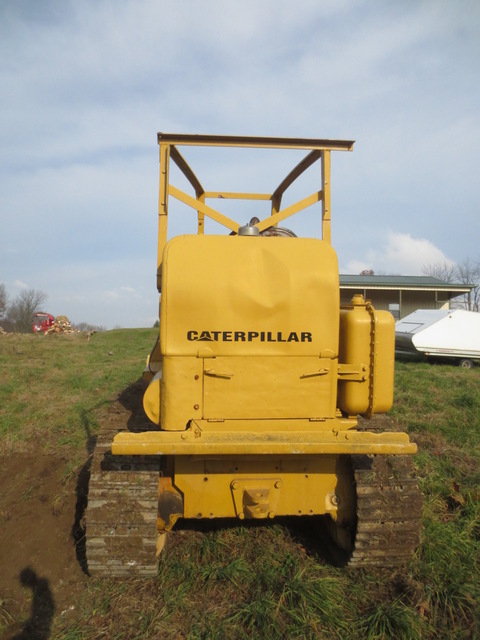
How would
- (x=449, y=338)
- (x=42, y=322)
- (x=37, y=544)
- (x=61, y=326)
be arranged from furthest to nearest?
(x=42, y=322) → (x=61, y=326) → (x=449, y=338) → (x=37, y=544)

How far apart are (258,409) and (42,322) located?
107 ft

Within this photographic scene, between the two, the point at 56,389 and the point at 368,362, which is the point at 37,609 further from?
the point at 56,389

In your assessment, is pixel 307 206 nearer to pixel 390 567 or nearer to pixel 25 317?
pixel 390 567

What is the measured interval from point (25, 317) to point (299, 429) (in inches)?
1758

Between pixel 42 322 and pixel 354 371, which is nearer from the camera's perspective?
pixel 354 371

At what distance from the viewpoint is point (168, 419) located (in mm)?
3043

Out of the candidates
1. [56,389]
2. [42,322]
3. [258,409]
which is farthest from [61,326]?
[258,409]

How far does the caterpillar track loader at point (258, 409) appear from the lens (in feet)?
9.84

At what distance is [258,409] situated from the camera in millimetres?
3100

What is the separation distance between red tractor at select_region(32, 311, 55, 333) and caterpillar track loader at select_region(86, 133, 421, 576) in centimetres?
3029

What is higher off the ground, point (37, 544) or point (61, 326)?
point (61, 326)

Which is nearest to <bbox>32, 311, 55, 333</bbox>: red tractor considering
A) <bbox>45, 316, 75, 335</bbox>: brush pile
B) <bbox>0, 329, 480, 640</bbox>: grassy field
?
<bbox>45, 316, 75, 335</bbox>: brush pile

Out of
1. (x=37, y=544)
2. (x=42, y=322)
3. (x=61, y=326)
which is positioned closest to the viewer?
(x=37, y=544)

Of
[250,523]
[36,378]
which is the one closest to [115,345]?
[36,378]
